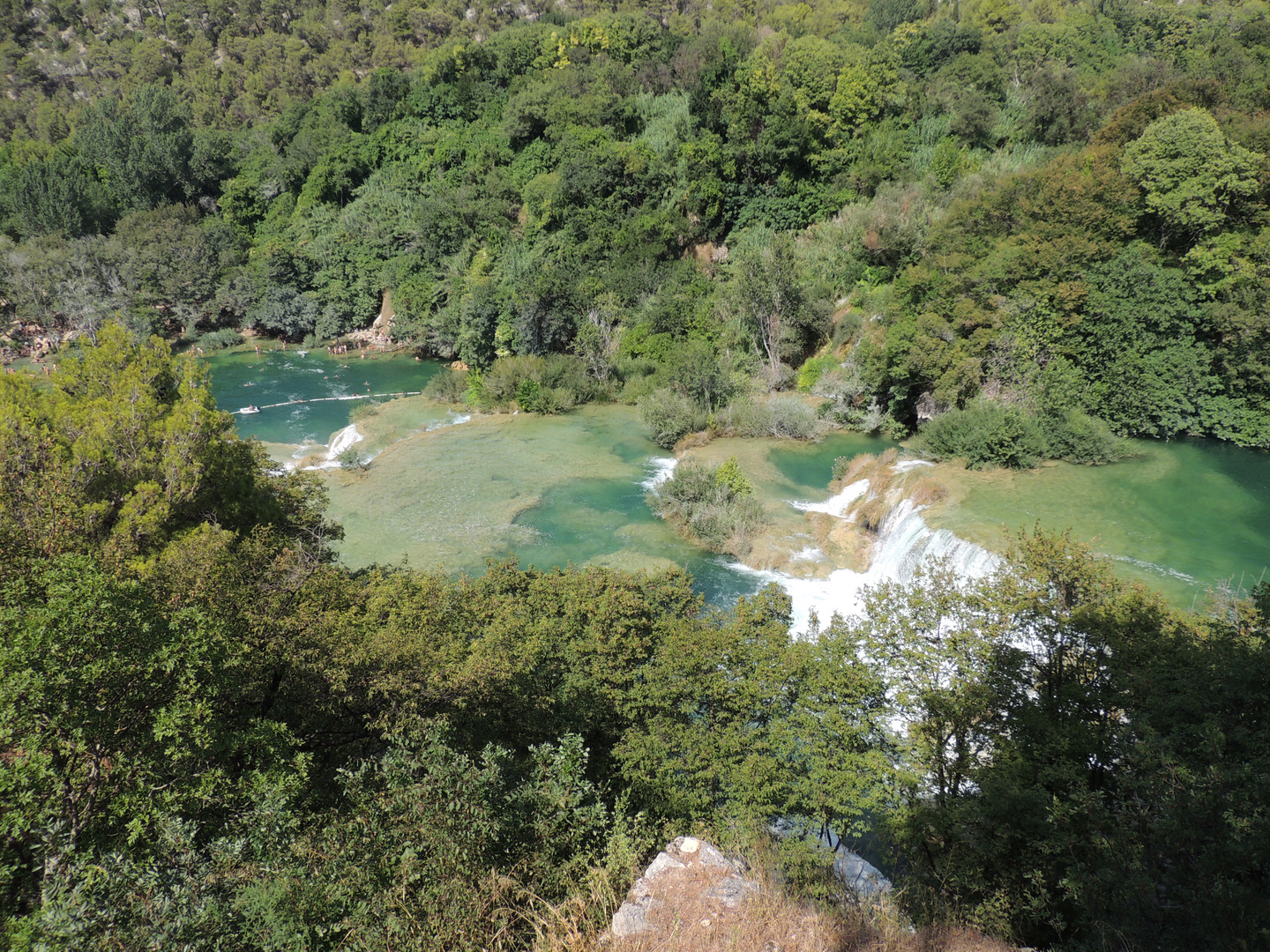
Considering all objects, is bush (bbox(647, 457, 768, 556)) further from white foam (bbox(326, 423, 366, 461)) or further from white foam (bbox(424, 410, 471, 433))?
white foam (bbox(326, 423, 366, 461))

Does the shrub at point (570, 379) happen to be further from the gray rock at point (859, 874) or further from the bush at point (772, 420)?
the gray rock at point (859, 874)

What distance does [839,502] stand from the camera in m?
26.0

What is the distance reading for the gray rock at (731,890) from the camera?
8320 millimetres

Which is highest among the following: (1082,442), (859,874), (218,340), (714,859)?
(714,859)

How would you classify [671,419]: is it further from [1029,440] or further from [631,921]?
[631,921]

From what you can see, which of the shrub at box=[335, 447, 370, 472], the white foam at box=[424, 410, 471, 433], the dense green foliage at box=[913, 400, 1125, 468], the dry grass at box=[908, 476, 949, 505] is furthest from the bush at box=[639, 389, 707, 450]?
the shrub at box=[335, 447, 370, 472]

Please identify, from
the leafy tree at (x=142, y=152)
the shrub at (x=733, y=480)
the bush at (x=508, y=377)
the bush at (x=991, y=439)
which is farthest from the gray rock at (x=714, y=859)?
the leafy tree at (x=142, y=152)

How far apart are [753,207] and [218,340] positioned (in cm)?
4356

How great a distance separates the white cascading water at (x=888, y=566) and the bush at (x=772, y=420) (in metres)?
9.87

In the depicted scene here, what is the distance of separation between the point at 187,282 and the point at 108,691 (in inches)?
2416

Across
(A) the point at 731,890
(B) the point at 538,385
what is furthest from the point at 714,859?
(B) the point at 538,385

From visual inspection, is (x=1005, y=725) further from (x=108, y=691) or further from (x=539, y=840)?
(x=108, y=691)

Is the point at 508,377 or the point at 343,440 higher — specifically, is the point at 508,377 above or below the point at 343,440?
above

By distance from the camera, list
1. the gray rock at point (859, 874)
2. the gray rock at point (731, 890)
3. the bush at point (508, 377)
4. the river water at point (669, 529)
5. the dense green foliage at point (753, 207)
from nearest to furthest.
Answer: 1. the gray rock at point (731, 890)
2. the gray rock at point (859, 874)
3. the river water at point (669, 529)
4. the dense green foliage at point (753, 207)
5. the bush at point (508, 377)
